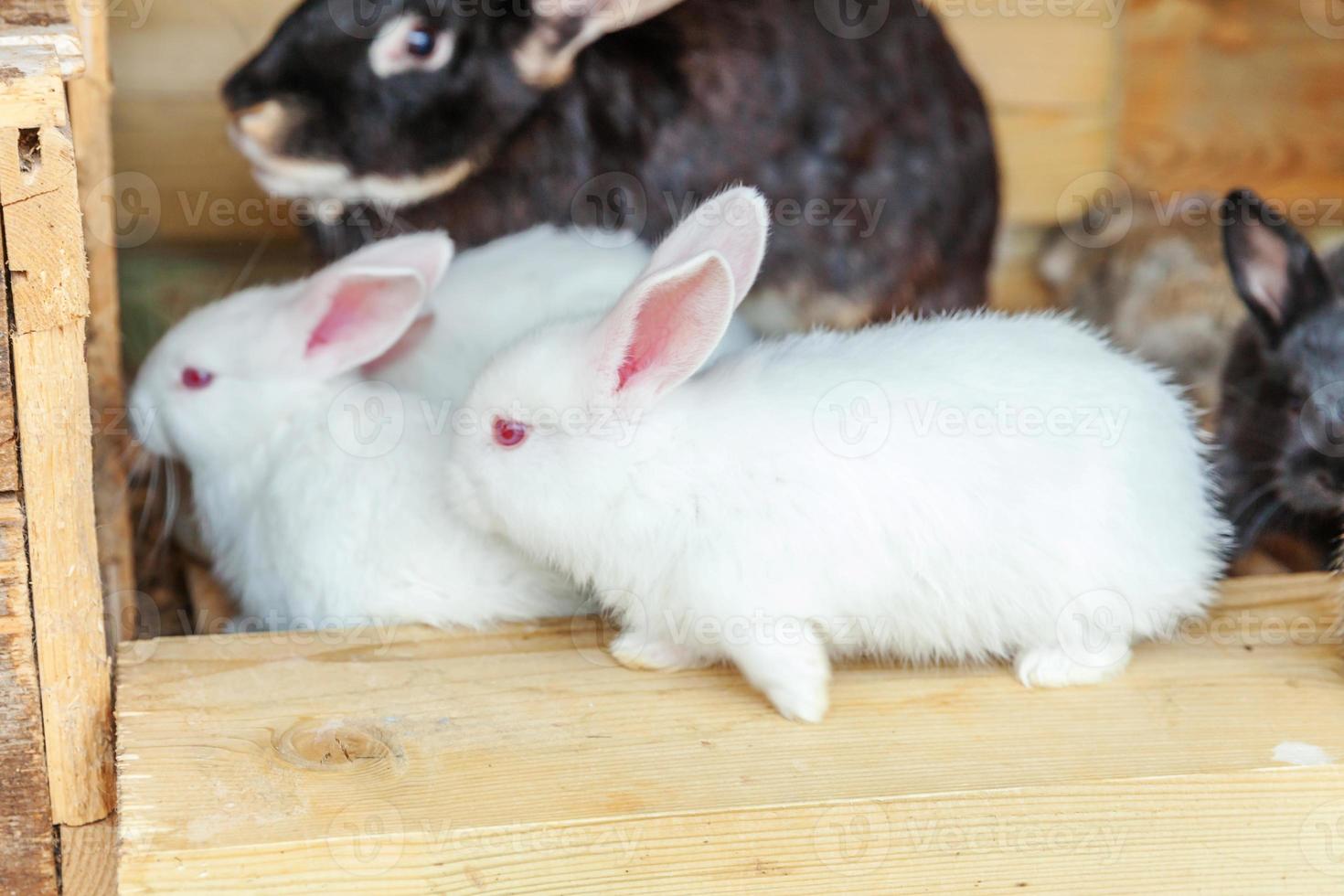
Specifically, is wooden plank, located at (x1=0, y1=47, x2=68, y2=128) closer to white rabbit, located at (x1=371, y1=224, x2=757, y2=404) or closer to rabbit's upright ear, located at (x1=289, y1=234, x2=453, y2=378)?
rabbit's upright ear, located at (x1=289, y1=234, x2=453, y2=378)

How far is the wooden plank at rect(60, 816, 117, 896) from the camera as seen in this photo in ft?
5.76

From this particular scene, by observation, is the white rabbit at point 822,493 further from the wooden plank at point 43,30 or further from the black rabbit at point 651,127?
the black rabbit at point 651,127

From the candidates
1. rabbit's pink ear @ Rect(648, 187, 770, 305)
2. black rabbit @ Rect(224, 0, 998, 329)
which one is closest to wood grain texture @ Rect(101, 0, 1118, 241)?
black rabbit @ Rect(224, 0, 998, 329)

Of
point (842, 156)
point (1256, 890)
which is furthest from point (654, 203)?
point (1256, 890)

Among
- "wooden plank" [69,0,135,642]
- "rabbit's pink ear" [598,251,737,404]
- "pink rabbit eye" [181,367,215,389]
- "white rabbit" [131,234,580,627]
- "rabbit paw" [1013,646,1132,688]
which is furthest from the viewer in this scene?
"pink rabbit eye" [181,367,215,389]

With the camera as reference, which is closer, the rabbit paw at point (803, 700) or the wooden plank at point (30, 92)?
the wooden plank at point (30, 92)

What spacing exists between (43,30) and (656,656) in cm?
104

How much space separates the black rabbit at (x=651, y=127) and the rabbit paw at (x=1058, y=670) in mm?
1105

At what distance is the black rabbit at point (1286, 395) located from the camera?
2.40 meters

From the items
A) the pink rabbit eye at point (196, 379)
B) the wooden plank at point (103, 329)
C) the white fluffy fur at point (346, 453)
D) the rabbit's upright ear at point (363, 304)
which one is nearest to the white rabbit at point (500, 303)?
the white fluffy fur at point (346, 453)

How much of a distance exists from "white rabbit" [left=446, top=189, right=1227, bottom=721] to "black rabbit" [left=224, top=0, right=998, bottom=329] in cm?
80

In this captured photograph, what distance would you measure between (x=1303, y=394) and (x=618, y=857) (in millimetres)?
1564

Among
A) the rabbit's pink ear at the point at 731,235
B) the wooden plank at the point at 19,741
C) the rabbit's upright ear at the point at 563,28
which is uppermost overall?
the rabbit's upright ear at the point at 563,28

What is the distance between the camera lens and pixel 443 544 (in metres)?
2.11
